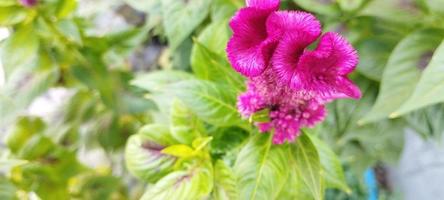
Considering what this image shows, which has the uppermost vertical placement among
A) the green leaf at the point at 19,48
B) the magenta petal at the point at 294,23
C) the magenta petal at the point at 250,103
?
the green leaf at the point at 19,48

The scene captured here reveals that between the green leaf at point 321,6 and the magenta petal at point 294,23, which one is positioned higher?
the magenta petal at point 294,23

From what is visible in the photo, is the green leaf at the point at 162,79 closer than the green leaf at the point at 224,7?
Yes

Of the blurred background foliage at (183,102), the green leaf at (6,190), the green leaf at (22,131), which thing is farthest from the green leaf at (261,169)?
the green leaf at (22,131)

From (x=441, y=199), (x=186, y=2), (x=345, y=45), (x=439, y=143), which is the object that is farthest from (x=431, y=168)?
(x=345, y=45)

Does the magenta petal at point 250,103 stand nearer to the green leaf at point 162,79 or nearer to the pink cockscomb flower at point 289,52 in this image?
the pink cockscomb flower at point 289,52

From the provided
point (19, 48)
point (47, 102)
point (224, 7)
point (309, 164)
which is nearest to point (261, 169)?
point (309, 164)

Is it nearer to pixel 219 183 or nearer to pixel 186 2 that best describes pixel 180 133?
pixel 219 183

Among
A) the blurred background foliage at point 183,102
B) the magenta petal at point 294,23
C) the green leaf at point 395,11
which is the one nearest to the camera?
the magenta petal at point 294,23
